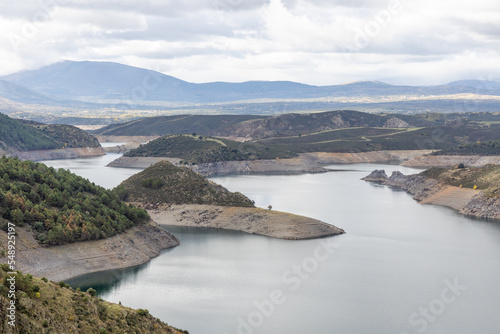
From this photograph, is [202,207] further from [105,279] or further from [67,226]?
[105,279]

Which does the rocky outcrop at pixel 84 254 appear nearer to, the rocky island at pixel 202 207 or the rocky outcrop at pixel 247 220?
the rocky outcrop at pixel 247 220

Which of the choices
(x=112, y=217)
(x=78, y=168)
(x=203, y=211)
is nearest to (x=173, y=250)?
(x=112, y=217)

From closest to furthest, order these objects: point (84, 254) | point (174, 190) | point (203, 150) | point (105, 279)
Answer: point (105, 279) → point (84, 254) → point (174, 190) → point (203, 150)

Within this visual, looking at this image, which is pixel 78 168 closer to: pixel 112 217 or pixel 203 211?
pixel 203 211

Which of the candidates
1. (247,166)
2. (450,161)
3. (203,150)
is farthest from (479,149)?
(203,150)

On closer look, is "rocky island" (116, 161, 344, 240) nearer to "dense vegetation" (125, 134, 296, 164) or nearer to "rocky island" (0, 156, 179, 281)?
"rocky island" (0, 156, 179, 281)

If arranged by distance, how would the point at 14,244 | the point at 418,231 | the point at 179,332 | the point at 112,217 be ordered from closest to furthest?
the point at 179,332 < the point at 14,244 < the point at 112,217 < the point at 418,231
